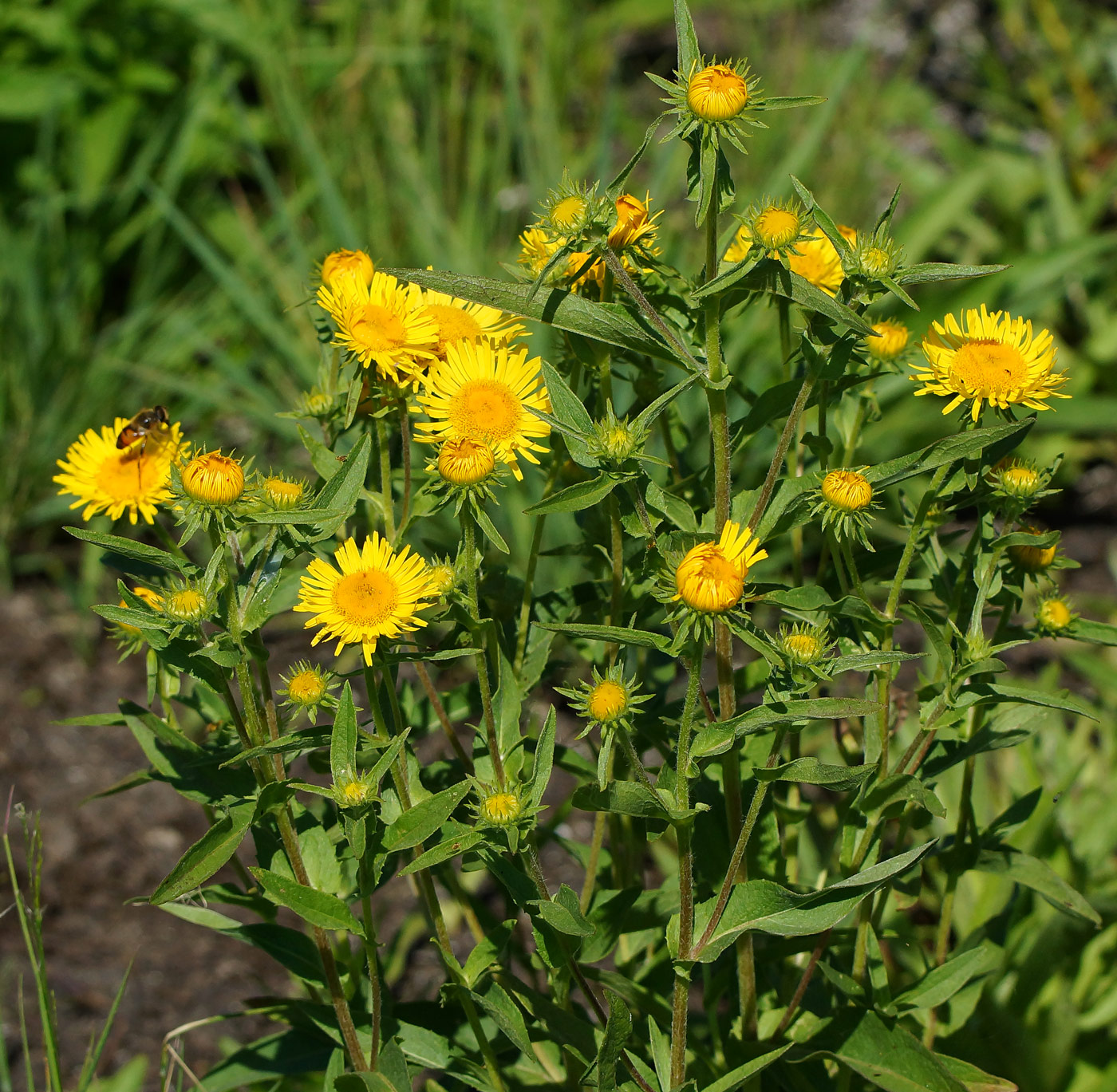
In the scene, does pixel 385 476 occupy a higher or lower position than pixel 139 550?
higher

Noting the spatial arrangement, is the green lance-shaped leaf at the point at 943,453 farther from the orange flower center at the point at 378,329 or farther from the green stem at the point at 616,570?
the orange flower center at the point at 378,329

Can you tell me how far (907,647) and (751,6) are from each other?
2.96 meters

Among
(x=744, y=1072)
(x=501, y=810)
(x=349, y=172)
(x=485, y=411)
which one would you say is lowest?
(x=744, y=1072)

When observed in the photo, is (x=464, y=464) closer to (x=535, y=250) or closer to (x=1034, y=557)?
(x=535, y=250)

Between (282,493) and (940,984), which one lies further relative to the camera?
(940,984)

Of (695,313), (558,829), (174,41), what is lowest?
(558,829)

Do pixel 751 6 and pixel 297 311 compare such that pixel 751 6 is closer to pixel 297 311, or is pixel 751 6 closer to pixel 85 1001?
pixel 297 311

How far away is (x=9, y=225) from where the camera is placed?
3799 mm

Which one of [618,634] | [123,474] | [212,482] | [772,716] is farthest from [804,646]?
[123,474]

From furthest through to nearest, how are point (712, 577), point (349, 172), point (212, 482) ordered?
point (349, 172), point (212, 482), point (712, 577)

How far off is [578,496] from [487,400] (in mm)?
201

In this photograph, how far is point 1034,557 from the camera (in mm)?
1345

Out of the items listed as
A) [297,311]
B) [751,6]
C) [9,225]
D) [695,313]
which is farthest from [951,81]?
[695,313]

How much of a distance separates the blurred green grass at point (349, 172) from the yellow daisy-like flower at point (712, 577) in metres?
2.29
